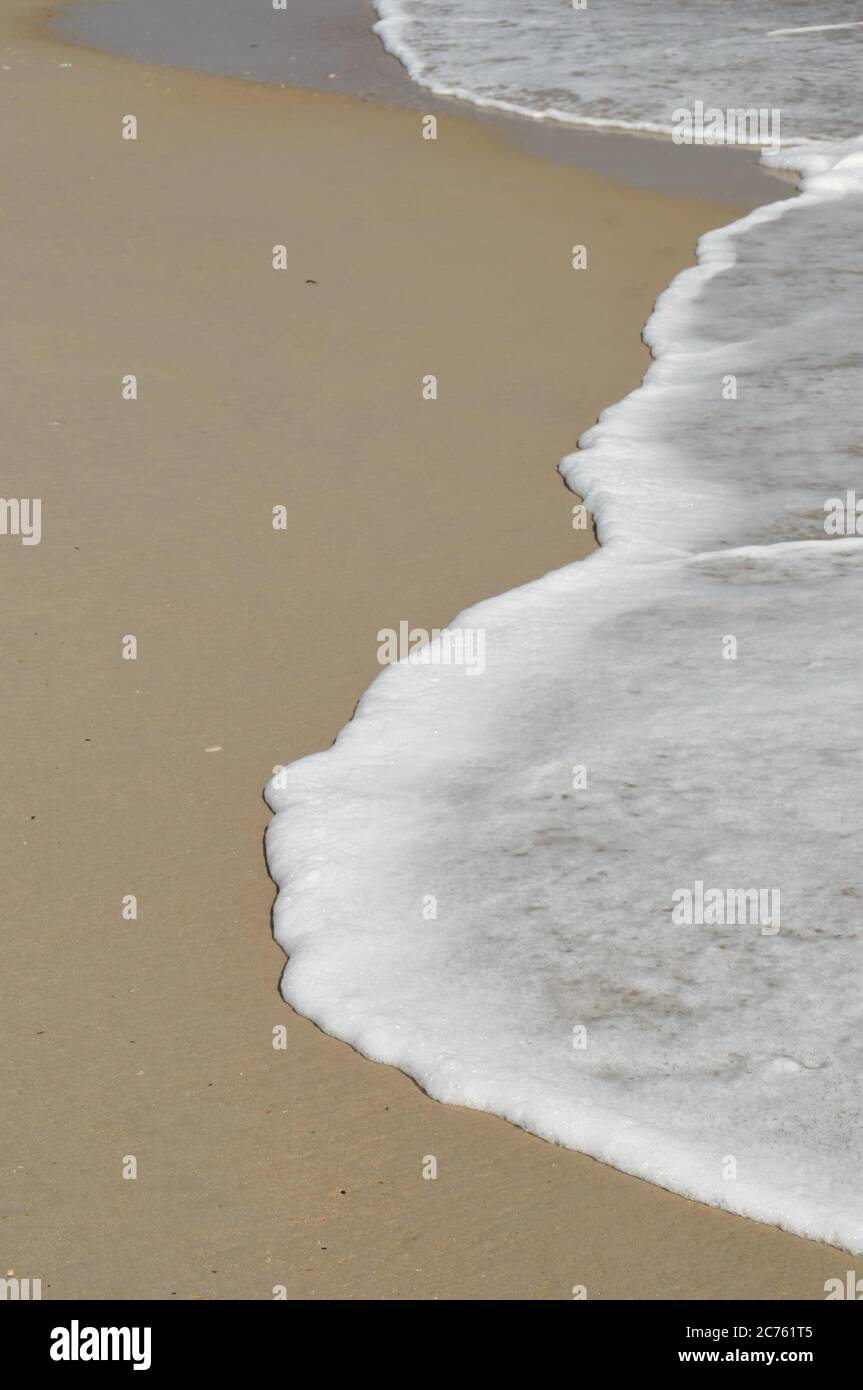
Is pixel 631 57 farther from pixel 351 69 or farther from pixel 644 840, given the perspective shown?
pixel 644 840

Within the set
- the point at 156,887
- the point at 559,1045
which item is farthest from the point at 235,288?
the point at 559,1045

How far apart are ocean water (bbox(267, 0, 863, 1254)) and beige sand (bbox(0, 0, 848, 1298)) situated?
0.13 m

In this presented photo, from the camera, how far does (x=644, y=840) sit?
3.98 metres

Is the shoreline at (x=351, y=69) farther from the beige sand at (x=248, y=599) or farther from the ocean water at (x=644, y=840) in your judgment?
the ocean water at (x=644, y=840)

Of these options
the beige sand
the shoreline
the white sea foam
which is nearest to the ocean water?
the beige sand

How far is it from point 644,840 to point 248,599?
1.57m

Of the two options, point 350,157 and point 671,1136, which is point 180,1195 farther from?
point 350,157

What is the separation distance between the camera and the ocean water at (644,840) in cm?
323

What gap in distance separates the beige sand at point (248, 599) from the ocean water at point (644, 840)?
0.42 feet

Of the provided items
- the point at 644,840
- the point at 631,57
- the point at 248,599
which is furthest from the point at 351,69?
the point at 644,840

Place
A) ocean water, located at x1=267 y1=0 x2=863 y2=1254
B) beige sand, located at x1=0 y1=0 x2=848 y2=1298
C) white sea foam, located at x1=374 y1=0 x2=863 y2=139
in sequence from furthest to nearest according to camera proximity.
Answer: white sea foam, located at x1=374 y1=0 x2=863 y2=139 → ocean water, located at x1=267 y1=0 x2=863 y2=1254 → beige sand, located at x1=0 y1=0 x2=848 y2=1298

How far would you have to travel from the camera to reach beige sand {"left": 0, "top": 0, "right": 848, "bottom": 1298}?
9.62ft

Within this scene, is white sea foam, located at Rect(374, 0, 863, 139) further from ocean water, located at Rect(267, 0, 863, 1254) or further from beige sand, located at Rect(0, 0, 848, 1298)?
ocean water, located at Rect(267, 0, 863, 1254)

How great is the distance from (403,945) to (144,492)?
2.44 m
